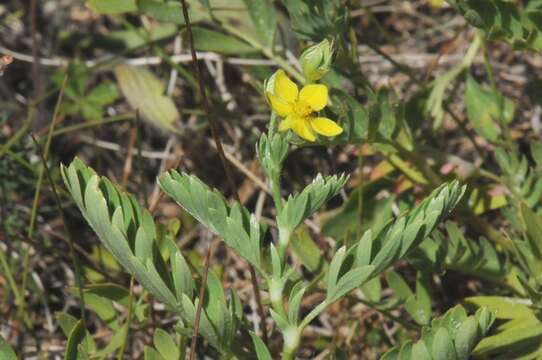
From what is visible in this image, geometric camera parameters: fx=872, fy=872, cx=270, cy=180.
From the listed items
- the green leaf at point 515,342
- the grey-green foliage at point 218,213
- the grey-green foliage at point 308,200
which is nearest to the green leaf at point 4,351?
the grey-green foliage at point 218,213

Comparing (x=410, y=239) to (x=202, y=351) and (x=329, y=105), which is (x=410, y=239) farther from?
(x=202, y=351)

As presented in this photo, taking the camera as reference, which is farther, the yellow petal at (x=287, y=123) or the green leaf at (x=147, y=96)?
the green leaf at (x=147, y=96)

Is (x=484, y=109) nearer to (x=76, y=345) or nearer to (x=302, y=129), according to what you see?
(x=302, y=129)

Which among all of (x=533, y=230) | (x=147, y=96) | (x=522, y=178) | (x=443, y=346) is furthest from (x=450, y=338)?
(x=147, y=96)

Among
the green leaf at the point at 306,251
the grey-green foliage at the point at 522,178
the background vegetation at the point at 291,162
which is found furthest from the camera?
the grey-green foliage at the point at 522,178

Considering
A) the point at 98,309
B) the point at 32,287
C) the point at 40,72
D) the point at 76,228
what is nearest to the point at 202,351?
the point at 98,309

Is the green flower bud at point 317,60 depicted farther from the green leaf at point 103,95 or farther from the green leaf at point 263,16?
the green leaf at point 103,95

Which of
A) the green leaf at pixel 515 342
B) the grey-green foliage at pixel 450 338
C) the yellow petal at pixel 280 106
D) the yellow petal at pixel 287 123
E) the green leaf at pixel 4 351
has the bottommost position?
the green leaf at pixel 515 342
